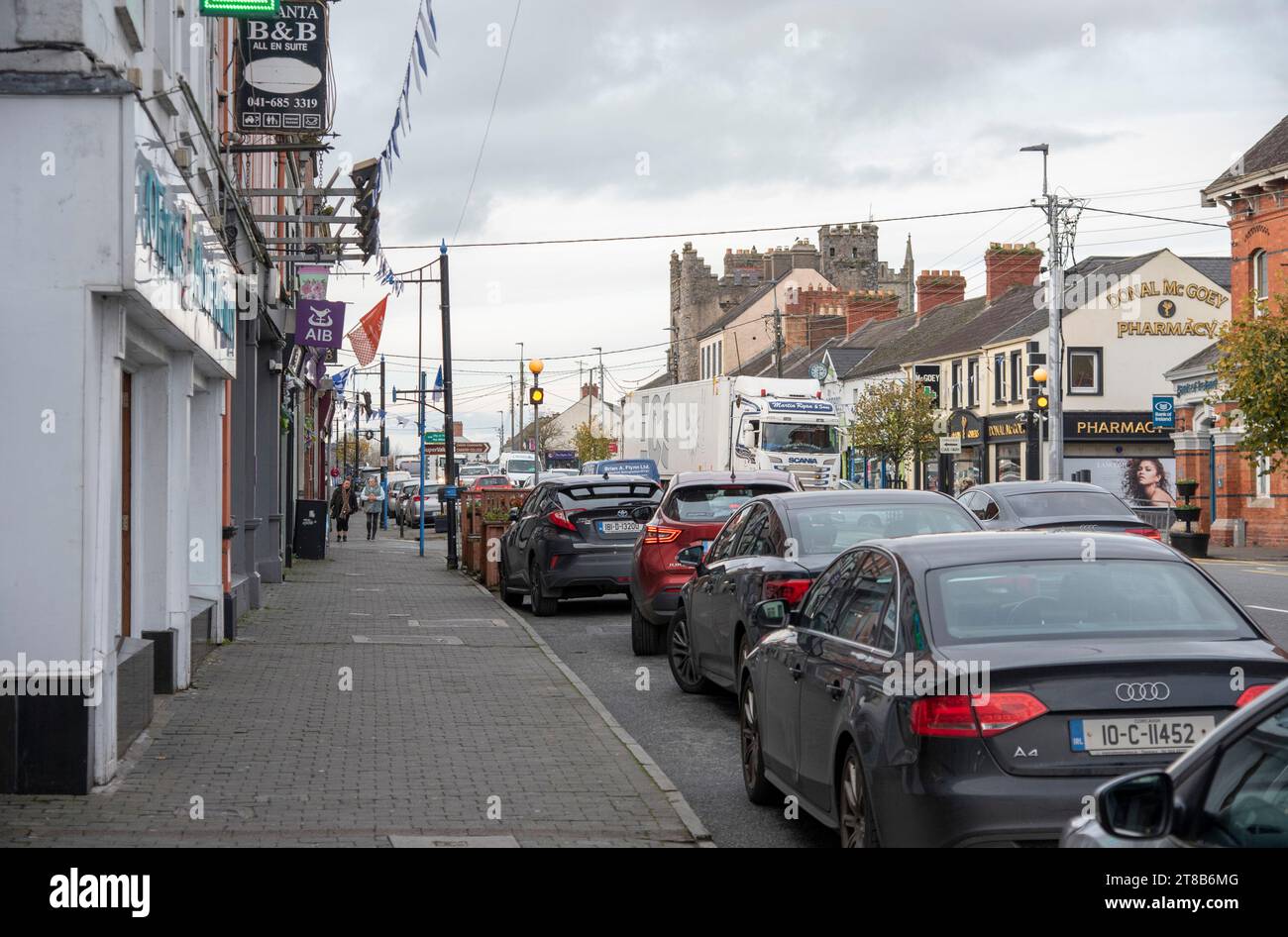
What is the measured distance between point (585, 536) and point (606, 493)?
71cm

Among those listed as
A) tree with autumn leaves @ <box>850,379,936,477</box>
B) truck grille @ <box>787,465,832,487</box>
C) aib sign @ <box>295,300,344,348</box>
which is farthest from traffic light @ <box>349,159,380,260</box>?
tree with autumn leaves @ <box>850,379,936,477</box>

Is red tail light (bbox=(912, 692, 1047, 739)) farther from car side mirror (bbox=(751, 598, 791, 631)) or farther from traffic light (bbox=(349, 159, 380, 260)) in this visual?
traffic light (bbox=(349, 159, 380, 260))

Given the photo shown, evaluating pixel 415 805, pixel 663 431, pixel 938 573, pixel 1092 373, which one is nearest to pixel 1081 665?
pixel 938 573

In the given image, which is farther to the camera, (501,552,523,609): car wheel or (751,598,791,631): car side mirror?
(501,552,523,609): car wheel

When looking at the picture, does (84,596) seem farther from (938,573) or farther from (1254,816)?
(1254,816)

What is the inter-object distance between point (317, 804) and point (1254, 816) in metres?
5.65

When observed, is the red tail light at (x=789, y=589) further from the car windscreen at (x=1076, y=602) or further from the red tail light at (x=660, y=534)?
the red tail light at (x=660, y=534)

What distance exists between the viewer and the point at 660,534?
585 inches

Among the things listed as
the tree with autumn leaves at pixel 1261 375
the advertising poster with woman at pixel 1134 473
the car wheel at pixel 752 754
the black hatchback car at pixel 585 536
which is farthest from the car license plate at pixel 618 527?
the advertising poster with woman at pixel 1134 473

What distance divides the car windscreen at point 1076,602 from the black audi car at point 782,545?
3.83 meters

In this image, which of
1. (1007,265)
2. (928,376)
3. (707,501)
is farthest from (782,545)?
(1007,265)

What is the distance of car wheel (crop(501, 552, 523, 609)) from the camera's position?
2142 cm

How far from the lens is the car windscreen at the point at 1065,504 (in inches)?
679

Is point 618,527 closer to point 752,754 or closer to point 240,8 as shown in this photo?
point 240,8
